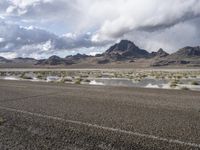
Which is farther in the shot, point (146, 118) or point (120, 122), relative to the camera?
point (146, 118)

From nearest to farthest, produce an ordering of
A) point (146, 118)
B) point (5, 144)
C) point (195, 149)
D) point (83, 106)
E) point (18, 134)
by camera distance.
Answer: point (195, 149)
point (5, 144)
point (18, 134)
point (146, 118)
point (83, 106)

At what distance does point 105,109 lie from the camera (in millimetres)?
11203

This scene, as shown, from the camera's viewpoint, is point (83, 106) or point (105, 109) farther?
point (83, 106)

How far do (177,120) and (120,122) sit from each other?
169 centimetres

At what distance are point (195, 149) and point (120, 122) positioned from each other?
301 cm

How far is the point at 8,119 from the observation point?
9414 millimetres

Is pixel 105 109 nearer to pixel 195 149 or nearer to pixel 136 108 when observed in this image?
pixel 136 108

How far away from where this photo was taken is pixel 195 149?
19.4 feet

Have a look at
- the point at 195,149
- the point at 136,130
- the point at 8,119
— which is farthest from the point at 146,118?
the point at 8,119

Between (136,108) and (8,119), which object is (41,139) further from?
(136,108)

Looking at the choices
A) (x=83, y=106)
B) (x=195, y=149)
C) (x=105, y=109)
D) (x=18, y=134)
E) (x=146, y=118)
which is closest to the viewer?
(x=195, y=149)

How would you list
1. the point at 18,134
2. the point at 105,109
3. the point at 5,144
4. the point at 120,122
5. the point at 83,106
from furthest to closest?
1. the point at 83,106
2. the point at 105,109
3. the point at 120,122
4. the point at 18,134
5. the point at 5,144

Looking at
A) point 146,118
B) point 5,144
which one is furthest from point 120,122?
point 5,144

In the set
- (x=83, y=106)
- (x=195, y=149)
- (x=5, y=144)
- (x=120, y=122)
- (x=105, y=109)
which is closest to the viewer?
(x=195, y=149)
